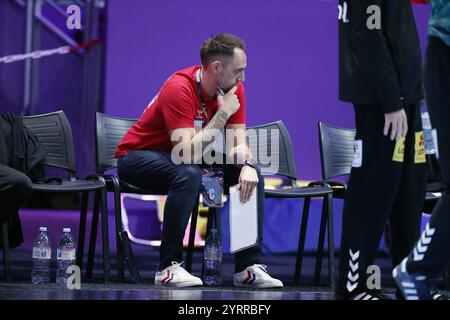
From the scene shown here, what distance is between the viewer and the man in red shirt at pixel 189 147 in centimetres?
365

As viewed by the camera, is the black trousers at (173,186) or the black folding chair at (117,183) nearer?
the black trousers at (173,186)

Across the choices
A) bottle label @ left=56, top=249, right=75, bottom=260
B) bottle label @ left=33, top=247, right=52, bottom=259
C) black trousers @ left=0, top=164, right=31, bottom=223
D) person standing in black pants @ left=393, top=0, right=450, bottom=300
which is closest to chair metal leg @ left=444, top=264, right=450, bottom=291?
person standing in black pants @ left=393, top=0, right=450, bottom=300

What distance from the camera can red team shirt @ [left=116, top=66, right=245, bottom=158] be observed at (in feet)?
12.3

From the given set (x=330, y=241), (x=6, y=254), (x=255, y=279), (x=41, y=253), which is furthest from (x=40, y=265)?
(x=330, y=241)

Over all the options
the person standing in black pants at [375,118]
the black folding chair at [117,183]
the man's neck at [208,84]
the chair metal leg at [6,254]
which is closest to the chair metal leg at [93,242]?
the black folding chair at [117,183]

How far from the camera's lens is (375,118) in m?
2.62

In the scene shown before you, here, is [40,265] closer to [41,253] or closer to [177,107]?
[41,253]

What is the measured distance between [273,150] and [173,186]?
1.11 metres

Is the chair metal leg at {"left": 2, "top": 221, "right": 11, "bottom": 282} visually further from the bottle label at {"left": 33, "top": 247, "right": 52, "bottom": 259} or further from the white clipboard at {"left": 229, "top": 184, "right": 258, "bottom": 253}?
the white clipboard at {"left": 229, "top": 184, "right": 258, "bottom": 253}

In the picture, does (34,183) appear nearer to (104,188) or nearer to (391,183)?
(104,188)

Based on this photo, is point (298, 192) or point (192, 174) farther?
point (298, 192)

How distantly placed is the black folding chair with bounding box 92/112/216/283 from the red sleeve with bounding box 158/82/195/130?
409 mm

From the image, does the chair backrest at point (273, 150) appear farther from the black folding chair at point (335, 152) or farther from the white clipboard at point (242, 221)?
the white clipboard at point (242, 221)
